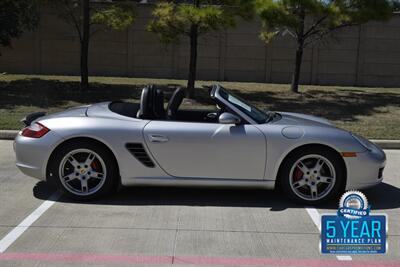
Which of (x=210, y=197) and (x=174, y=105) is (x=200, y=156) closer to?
(x=210, y=197)

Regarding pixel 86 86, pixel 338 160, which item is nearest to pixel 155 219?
pixel 338 160

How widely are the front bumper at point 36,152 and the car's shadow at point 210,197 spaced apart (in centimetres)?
35

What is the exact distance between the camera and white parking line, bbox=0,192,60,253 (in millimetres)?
4453

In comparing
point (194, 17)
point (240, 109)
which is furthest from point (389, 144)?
point (194, 17)

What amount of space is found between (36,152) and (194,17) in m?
8.72

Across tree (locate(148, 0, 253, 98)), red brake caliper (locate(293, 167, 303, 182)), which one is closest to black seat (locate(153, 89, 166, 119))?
red brake caliper (locate(293, 167, 303, 182))

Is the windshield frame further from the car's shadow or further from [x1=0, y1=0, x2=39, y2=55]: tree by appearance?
[x1=0, y1=0, x2=39, y2=55]: tree

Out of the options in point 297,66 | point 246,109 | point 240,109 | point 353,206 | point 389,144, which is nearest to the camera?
point 353,206

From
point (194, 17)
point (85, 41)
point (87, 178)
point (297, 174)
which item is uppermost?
point (194, 17)

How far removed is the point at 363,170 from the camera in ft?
18.3

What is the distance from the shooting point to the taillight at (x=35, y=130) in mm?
5656

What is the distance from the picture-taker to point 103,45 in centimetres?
2225

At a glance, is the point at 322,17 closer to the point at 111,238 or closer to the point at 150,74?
the point at 150,74

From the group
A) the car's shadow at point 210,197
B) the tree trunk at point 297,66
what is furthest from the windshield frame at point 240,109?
the tree trunk at point 297,66
